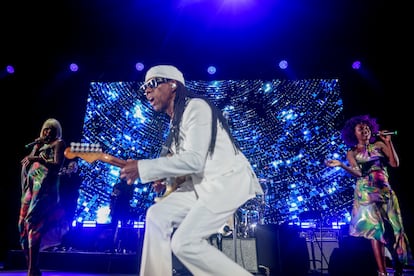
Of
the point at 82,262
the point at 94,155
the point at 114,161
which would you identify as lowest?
the point at 82,262

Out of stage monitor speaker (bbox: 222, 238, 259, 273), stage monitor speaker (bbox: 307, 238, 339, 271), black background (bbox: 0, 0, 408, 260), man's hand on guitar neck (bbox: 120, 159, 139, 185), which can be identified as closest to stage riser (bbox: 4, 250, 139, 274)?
black background (bbox: 0, 0, 408, 260)

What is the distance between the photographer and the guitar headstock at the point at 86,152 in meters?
2.31

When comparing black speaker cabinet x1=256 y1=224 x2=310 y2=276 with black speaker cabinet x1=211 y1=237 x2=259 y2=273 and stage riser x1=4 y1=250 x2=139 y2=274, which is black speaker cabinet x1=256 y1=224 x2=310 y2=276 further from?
stage riser x1=4 y1=250 x2=139 y2=274

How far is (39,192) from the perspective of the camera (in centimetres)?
377

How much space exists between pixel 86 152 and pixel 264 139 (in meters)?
4.95

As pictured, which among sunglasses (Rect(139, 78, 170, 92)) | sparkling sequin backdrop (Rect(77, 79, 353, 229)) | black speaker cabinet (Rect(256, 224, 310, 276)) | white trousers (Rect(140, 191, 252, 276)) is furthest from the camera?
sparkling sequin backdrop (Rect(77, 79, 353, 229))

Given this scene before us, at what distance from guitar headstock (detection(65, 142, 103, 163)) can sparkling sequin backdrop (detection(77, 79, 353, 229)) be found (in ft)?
12.9

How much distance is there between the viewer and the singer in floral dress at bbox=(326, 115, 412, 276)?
3.75 m

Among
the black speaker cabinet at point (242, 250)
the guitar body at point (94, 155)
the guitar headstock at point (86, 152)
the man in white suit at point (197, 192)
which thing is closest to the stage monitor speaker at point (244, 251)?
the black speaker cabinet at point (242, 250)

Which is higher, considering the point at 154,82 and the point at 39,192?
the point at 154,82

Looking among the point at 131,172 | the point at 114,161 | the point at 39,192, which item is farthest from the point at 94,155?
the point at 39,192

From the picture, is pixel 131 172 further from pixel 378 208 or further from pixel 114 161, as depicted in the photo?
pixel 378 208

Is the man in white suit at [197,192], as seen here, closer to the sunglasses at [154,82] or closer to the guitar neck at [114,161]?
the guitar neck at [114,161]

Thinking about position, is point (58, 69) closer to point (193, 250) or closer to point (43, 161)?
point (43, 161)
